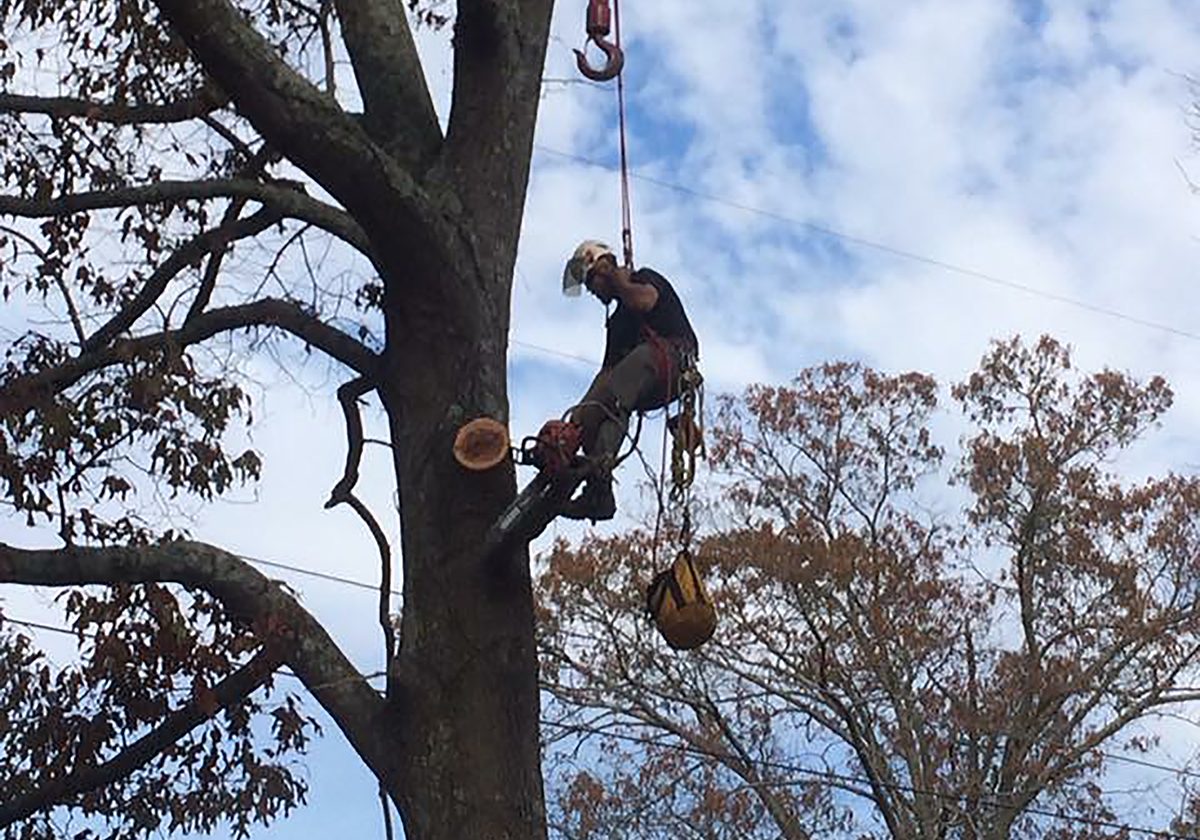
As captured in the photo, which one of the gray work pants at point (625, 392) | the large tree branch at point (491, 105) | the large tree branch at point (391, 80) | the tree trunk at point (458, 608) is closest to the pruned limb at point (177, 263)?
the large tree branch at point (391, 80)

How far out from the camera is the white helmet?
6445mm

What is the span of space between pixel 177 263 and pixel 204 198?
0.67 meters

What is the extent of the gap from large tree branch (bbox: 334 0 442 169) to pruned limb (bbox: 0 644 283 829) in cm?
171

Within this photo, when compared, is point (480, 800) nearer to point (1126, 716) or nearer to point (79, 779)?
point (79, 779)

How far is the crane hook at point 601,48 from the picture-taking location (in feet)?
21.8

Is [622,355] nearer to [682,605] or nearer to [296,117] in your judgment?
[682,605]

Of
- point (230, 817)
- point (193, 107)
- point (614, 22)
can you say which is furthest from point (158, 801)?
point (614, 22)

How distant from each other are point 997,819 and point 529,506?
51.5 ft

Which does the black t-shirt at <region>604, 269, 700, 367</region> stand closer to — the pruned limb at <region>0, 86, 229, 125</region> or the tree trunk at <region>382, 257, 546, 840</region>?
the tree trunk at <region>382, 257, 546, 840</region>

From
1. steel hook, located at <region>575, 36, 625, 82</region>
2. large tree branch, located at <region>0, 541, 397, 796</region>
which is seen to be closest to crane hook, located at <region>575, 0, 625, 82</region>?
steel hook, located at <region>575, 36, 625, 82</region>

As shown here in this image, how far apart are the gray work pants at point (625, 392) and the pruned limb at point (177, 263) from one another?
4.66 feet

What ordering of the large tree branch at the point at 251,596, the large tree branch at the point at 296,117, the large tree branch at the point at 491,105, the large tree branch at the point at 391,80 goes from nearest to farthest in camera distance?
the large tree branch at the point at 296,117, the large tree branch at the point at 251,596, the large tree branch at the point at 491,105, the large tree branch at the point at 391,80

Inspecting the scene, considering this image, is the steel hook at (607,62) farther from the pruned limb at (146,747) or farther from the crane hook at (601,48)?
the pruned limb at (146,747)

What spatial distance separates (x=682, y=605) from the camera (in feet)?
19.7
